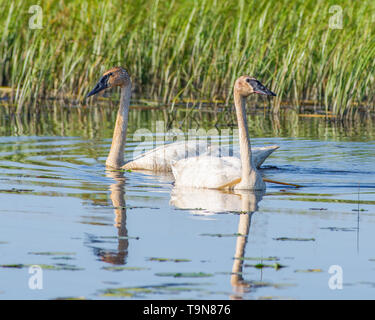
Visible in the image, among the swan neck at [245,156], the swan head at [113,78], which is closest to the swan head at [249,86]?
the swan neck at [245,156]

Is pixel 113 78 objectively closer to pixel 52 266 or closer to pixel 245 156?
pixel 245 156

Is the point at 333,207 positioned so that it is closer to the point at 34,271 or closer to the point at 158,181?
the point at 158,181

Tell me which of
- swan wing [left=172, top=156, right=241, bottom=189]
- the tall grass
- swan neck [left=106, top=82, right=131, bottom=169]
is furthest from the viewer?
the tall grass

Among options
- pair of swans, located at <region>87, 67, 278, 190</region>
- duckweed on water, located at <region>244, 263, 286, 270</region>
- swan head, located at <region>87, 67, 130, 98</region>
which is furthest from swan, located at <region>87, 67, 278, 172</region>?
duckweed on water, located at <region>244, 263, 286, 270</region>

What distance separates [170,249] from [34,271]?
1075 mm

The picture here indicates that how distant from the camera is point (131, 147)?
45.5ft

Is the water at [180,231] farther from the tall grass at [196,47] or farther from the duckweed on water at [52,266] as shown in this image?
the tall grass at [196,47]

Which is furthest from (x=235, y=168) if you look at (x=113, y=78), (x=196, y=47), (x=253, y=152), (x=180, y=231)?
(x=196, y=47)

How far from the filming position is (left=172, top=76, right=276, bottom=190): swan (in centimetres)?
912

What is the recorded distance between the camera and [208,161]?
32.2ft

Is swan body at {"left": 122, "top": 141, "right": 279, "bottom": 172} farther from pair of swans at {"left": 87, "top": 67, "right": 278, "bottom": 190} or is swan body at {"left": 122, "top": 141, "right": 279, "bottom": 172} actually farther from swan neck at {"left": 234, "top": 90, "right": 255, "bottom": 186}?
swan neck at {"left": 234, "top": 90, "right": 255, "bottom": 186}

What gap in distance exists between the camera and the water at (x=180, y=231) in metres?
5.52

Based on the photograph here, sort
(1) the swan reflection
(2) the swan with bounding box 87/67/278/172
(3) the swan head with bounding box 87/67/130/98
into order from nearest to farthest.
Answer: (1) the swan reflection, (2) the swan with bounding box 87/67/278/172, (3) the swan head with bounding box 87/67/130/98

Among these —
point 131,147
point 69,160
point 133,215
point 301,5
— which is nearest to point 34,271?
point 133,215
